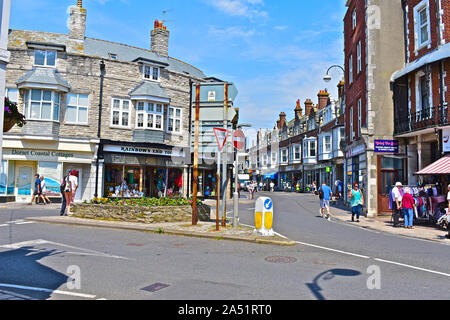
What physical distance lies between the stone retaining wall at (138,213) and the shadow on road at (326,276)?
7645 mm

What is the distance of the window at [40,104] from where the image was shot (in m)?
22.5

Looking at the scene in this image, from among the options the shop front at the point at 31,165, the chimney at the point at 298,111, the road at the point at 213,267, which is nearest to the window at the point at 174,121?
the shop front at the point at 31,165

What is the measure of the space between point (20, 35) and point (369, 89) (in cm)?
2395

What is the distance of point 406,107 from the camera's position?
1836 centimetres

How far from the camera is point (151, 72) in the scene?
25969 millimetres

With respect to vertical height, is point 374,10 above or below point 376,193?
above

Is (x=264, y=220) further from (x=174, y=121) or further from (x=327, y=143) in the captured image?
(x=327, y=143)

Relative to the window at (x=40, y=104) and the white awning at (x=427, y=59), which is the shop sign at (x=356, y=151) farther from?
the window at (x=40, y=104)

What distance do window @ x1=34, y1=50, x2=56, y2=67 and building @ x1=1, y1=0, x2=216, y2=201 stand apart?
0.20 ft

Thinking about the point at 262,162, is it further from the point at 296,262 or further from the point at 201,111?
the point at 296,262

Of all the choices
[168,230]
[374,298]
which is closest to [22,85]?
[168,230]

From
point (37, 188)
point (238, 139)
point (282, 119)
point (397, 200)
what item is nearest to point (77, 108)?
point (37, 188)
